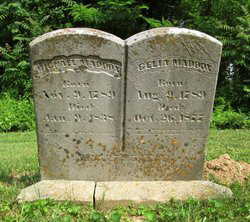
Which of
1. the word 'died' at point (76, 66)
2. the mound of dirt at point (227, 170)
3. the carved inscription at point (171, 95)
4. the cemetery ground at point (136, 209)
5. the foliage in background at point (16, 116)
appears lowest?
the cemetery ground at point (136, 209)

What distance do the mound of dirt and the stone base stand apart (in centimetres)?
60

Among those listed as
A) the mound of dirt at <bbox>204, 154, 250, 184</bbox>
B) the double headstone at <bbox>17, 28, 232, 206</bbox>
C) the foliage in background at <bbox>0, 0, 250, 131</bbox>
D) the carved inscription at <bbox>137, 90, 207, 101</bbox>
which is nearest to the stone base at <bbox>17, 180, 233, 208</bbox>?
the double headstone at <bbox>17, 28, 232, 206</bbox>

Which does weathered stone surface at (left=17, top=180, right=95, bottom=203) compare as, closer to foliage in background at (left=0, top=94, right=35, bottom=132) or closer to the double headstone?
the double headstone

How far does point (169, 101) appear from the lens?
148 inches

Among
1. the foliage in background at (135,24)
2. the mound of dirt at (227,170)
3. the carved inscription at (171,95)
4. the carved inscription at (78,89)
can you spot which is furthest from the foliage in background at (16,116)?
the carved inscription at (171,95)

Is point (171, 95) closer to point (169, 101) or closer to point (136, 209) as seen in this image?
point (169, 101)

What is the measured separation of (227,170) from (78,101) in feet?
7.53

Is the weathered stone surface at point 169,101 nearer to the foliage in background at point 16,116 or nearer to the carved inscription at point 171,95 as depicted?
the carved inscription at point 171,95

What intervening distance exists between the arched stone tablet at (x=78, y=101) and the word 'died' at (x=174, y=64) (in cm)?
27

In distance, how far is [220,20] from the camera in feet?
35.3

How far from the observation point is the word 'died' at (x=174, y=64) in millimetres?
3602

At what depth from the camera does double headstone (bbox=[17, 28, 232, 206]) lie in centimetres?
355

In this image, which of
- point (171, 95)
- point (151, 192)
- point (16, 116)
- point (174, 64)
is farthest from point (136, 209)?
point (16, 116)

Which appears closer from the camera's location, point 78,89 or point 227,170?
point 78,89
